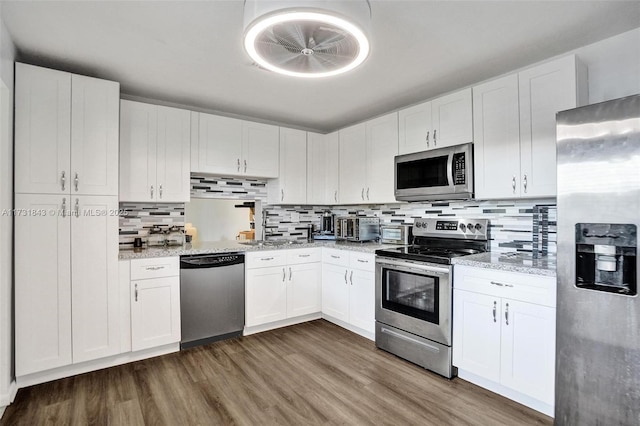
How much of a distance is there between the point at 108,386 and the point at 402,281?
2429 mm

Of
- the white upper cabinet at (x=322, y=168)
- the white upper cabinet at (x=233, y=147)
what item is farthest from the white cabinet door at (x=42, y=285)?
the white upper cabinet at (x=322, y=168)

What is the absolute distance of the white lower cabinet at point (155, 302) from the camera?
283cm

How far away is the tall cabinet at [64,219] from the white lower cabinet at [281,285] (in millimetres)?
1209

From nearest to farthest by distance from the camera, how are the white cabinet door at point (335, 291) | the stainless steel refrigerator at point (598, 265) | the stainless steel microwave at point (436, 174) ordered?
the stainless steel refrigerator at point (598, 265), the stainless steel microwave at point (436, 174), the white cabinet door at point (335, 291)

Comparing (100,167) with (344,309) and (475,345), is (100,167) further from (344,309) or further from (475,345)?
(475,345)

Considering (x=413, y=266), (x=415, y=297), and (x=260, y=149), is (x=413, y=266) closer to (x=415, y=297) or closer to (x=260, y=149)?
(x=415, y=297)

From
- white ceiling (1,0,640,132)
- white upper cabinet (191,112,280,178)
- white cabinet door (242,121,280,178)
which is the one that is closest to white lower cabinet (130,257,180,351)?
white upper cabinet (191,112,280,178)

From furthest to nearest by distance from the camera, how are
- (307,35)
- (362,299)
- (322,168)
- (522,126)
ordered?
1. (322,168)
2. (362,299)
3. (522,126)
4. (307,35)

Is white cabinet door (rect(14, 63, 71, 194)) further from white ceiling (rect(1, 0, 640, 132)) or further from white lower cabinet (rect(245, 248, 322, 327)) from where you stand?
white lower cabinet (rect(245, 248, 322, 327))

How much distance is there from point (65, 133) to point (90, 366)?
1859mm

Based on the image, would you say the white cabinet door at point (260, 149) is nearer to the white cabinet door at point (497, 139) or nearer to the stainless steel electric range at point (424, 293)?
the stainless steel electric range at point (424, 293)

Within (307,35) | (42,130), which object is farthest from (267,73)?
(42,130)

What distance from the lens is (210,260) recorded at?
3176 mm

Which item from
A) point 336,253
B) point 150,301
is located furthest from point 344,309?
point 150,301
